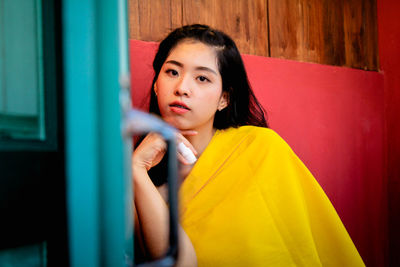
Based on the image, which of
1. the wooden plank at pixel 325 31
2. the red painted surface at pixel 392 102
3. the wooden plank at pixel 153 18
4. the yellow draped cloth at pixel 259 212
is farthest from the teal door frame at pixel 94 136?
the red painted surface at pixel 392 102

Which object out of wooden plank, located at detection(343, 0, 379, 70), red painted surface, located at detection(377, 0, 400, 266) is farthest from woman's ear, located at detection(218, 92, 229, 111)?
red painted surface, located at detection(377, 0, 400, 266)

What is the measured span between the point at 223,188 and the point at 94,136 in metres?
0.67

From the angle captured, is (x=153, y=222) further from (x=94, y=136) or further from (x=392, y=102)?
(x=392, y=102)

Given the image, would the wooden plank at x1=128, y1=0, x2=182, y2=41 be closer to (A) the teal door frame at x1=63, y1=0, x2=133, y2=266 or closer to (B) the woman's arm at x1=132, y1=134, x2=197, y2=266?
(B) the woman's arm at x1=132, y1=134, x2=197, y2=266

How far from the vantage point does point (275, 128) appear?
1634 mm

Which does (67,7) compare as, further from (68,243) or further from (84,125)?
(68,243)

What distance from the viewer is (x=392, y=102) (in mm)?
1981

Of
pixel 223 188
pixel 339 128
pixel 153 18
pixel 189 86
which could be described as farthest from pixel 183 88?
pixel 339 128

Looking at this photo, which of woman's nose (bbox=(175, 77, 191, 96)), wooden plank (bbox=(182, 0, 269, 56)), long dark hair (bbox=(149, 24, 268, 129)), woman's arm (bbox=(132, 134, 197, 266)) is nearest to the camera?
woman's arm (bbox=(132, 134, 197, 266))

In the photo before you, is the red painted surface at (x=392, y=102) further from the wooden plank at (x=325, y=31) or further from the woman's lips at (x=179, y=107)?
the woman's lips at (x=179, y=107)

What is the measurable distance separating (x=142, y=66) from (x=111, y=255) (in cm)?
96

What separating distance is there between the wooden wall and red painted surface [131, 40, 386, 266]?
0.09 metres

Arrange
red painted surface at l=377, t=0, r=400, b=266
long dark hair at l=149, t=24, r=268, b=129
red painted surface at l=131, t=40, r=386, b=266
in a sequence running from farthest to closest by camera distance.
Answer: red painted surface at l=377, t=0, r=400, b=266, red painted surface at l=131, t=40, r=386, b=266, long dark hair at l=149, t=24, r=268, b=129

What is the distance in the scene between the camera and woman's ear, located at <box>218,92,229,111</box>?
1204mm
